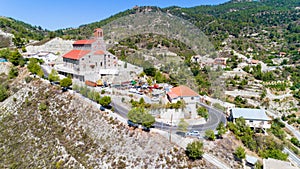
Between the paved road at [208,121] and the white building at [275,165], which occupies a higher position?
the paved road at [208,121]

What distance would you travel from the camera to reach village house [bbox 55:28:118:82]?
41.7 metres

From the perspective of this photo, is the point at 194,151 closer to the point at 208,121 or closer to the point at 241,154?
the point at 241,154

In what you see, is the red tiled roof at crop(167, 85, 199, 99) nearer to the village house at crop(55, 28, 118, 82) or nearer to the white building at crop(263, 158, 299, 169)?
the white building at crop(263, 158, 299, 169)

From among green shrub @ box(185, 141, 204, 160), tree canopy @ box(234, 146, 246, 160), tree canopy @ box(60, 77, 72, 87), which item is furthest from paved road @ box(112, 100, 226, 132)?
tree canopy @ box(60, 77, 72, 87)

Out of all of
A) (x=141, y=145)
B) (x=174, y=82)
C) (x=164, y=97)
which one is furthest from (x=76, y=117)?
(x=174, y=82)

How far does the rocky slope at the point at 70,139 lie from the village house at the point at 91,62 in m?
6.68

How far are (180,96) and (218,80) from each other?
7.17 m

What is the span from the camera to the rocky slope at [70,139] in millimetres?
22703

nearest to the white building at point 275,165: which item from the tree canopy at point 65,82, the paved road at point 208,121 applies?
the paved road at point 208,121

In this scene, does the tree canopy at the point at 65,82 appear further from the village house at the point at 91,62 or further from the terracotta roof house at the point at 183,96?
the terracotta roof house at the point at 183,96

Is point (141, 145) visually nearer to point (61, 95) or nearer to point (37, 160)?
point (37, 160)

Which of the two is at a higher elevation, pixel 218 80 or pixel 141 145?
pixel 218 80

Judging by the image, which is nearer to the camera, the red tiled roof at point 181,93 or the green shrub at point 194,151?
the green shrub at point 194,151

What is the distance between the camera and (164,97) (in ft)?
116
